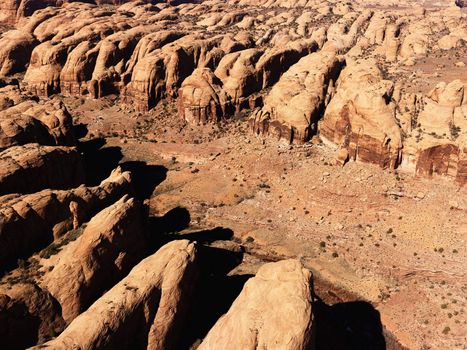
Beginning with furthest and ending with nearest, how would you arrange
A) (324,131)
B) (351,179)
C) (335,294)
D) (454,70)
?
(454,70), (324,131), (351,179), (335,294)

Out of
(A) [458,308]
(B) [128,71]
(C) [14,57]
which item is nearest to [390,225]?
(A) [458,308]

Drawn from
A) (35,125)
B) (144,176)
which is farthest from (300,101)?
(35,125)

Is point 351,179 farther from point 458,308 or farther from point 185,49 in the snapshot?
Result: point 185,49

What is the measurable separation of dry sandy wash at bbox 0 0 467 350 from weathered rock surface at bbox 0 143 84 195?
0.26 meters

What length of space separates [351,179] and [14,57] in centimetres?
9694

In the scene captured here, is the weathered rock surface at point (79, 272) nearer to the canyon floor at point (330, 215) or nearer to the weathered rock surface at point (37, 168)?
the weathered rock surface at point (37, 168)

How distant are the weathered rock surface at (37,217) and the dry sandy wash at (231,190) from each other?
191 mm

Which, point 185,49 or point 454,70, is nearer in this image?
point 454,70

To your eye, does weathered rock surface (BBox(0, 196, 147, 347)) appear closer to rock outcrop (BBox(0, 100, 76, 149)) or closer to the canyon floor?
the canyon floor

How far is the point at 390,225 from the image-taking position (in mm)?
52812

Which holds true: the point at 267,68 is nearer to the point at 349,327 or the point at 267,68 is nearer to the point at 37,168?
the point at 37,168

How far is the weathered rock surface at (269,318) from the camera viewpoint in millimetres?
25062

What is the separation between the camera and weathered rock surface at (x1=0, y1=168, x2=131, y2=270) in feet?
110

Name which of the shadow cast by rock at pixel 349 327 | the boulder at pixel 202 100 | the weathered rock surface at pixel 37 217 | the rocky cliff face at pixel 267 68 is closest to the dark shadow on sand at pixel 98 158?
the rocky cliff face at pixel 267 68
